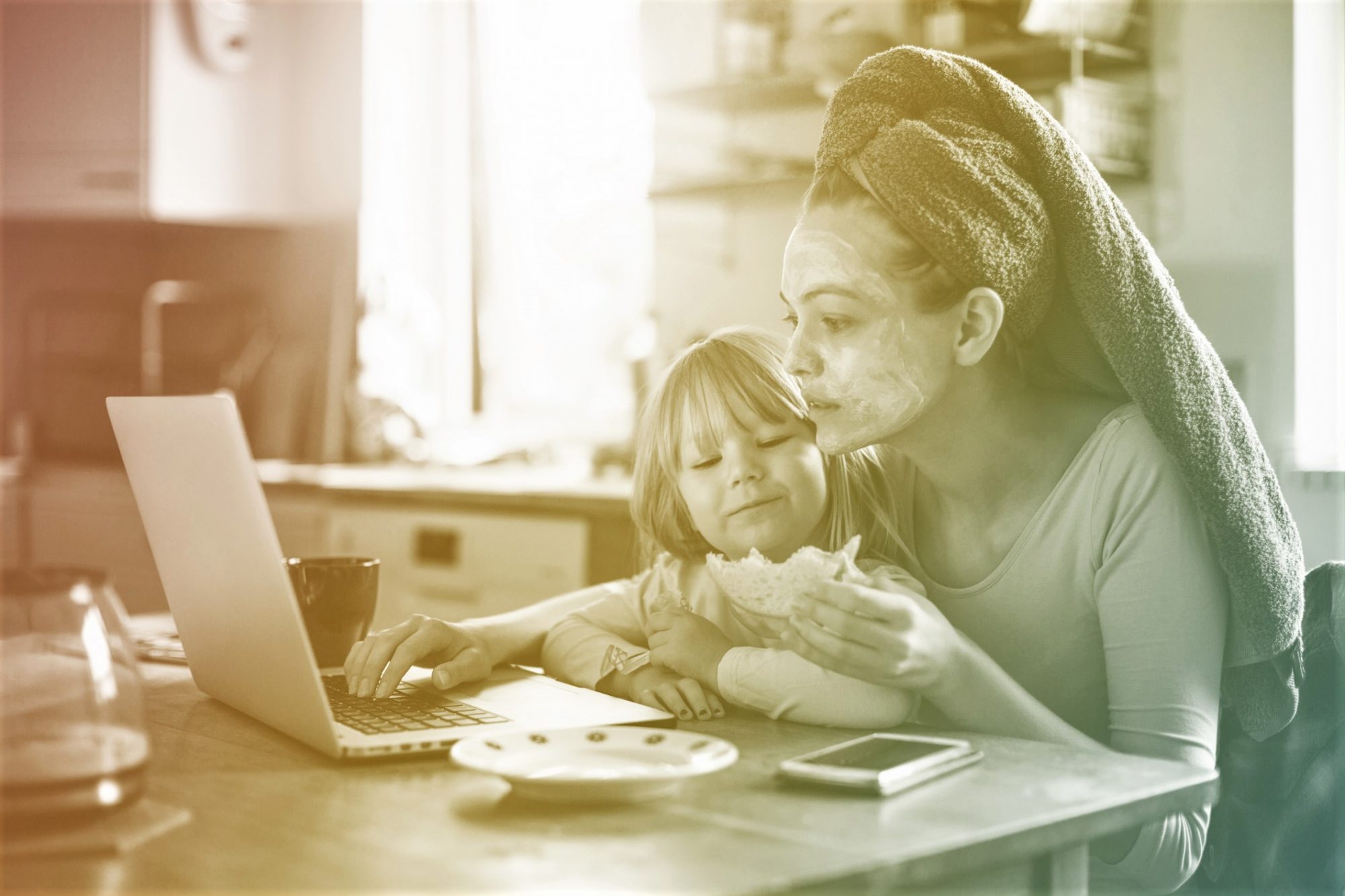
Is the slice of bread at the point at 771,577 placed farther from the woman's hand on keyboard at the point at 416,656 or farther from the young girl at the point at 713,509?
the woman's hand on keyboard at the point at 416,656

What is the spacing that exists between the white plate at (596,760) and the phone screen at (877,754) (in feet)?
0.23

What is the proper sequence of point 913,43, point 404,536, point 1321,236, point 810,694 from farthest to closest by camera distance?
point 404,536 → point 913,43 → point 1321,236 → point 810,694

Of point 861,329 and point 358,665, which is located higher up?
point 861,329

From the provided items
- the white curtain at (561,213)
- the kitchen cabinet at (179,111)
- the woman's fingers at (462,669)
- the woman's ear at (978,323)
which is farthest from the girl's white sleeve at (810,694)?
the kitchen cabinet at (179,111)

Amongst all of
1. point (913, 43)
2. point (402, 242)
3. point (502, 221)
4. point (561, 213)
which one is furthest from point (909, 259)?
point (402, 242)

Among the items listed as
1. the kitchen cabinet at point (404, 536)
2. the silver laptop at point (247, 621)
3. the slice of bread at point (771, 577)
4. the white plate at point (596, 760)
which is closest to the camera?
the white plate at point (596, 760)

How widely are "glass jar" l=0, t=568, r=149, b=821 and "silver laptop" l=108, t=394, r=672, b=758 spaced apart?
0.13 metres

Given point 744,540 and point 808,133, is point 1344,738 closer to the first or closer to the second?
point 744,540

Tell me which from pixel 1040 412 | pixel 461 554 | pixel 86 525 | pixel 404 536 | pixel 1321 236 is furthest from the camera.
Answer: pixel 86 525

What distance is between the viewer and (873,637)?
959mm

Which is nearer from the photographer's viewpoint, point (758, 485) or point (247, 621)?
point (247, 621)

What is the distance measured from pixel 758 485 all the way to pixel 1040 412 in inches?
11.4

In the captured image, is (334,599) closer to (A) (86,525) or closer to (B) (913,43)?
(B) (913,43)

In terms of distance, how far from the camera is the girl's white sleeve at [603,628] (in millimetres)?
1295
